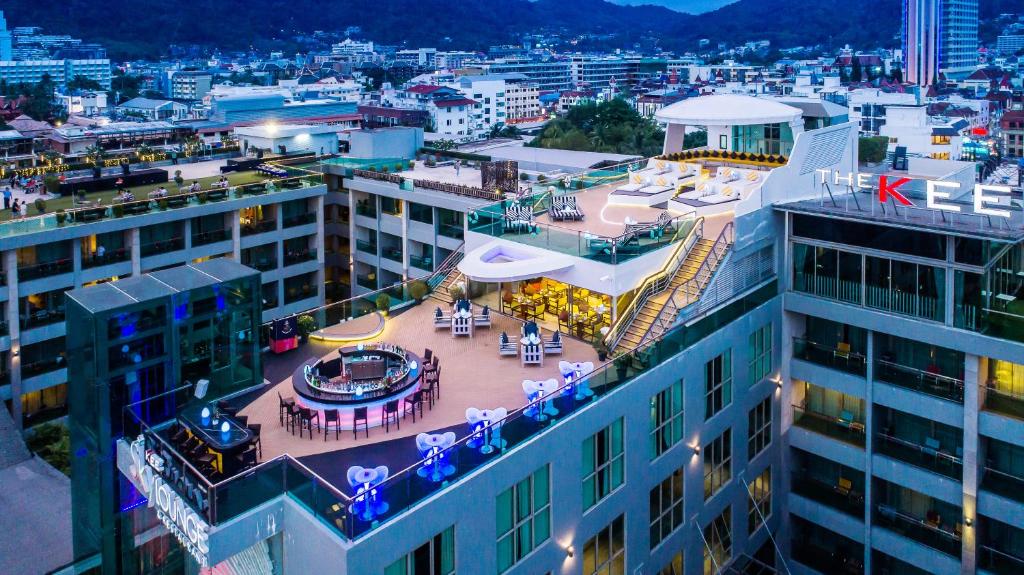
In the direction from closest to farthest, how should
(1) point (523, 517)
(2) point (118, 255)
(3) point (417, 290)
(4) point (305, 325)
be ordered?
(1) point (523, 517) < (4) point (305, 325) < (3) point (417, 290) < (2) point (118, 255)

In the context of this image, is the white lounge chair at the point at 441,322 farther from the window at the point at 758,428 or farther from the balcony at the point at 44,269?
the balcony at the point at 44,269

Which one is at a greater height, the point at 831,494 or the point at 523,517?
the point at 523,517

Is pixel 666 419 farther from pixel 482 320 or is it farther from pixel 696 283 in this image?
pixel 482 320

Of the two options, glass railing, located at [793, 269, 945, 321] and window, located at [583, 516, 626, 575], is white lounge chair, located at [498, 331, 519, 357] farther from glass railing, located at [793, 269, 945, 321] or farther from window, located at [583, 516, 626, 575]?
glass railing, located at [793, 269, 945, 321]

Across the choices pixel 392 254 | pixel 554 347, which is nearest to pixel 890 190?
pixel 554 347

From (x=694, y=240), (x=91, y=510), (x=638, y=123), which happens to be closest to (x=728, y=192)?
Result: (x=694, y=240)

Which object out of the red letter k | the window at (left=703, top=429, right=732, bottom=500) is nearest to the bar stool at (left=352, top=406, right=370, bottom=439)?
the window at (left=703, top=429, right=732, bottom=500)
